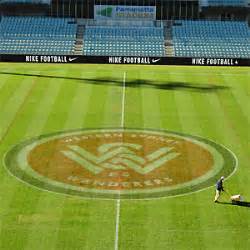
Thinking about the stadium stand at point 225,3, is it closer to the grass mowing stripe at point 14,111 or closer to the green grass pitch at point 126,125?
the green grass pitch at point 126,125

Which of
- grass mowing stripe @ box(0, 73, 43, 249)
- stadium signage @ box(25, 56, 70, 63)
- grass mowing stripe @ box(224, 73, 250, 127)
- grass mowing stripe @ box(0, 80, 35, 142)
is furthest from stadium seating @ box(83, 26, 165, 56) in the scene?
grass mowing stripe @ box(0, 80, 35, 142)

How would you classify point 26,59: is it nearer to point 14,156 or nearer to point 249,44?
point 249,44

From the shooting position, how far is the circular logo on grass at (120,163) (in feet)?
83.6

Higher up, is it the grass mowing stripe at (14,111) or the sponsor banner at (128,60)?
the grass mowing stripe at (14,111)

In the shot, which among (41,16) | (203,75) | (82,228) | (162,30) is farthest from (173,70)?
(82,228)

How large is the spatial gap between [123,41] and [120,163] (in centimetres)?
3923

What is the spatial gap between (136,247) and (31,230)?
164 inches

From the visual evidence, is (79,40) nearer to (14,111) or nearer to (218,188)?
(14,111)

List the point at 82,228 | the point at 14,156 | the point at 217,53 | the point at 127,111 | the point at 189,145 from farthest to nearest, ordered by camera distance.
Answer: the point at 217,53
the point at 127,111
the point at 189,145
the point at 14,156
the point at 82,228

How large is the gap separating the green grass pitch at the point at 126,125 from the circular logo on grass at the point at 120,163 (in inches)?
31.4

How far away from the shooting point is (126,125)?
34.6m

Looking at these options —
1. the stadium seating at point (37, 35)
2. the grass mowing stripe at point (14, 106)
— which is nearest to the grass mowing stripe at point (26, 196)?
the grass mowing stripe at point (14, 106)

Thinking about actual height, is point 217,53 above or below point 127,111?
below

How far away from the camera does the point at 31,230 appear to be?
21.5 metres
